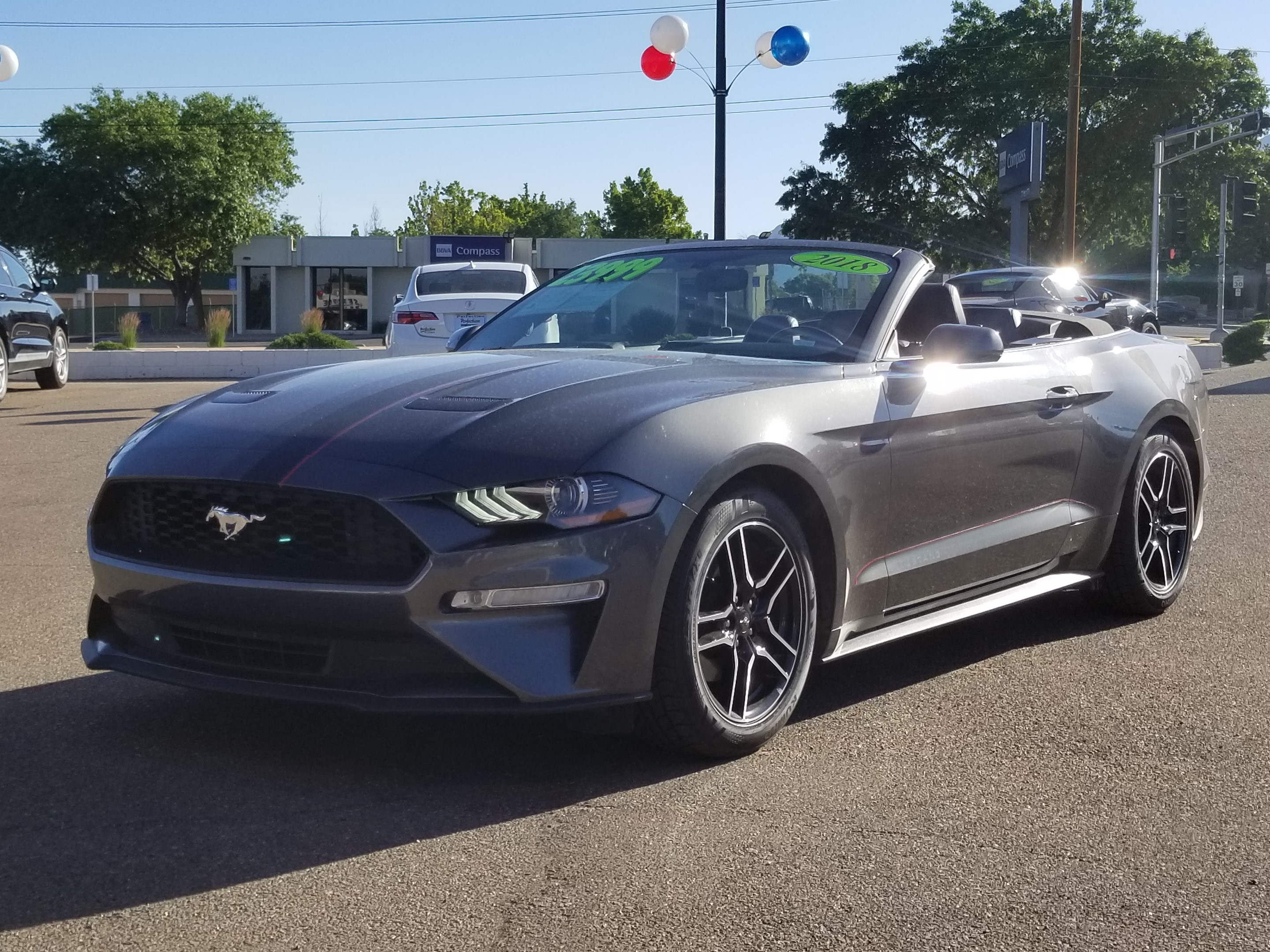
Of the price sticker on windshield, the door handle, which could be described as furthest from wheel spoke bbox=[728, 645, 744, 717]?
the door handle

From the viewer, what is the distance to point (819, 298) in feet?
15.9

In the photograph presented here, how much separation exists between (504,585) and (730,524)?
2.16 feet

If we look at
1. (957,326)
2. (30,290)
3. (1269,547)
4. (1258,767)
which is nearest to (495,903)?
(1258,767)

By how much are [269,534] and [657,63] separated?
1600 centimetres

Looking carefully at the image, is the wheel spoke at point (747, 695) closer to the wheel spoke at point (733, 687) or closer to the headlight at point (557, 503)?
the wheel spoke at point (733, 687)

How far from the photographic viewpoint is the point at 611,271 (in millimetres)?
5477

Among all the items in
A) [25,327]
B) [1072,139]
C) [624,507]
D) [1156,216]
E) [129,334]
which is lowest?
[624,507]

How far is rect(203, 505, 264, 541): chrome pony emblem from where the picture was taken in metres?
3.59

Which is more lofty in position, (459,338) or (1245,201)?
(1245,201)

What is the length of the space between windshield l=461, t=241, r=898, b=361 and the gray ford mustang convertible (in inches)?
0.5

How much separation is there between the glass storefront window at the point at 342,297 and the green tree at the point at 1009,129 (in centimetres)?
1687

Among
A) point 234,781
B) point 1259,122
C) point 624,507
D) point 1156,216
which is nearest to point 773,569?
point 624,507

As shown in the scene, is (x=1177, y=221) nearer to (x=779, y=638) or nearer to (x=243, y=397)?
(x=779, y=638)

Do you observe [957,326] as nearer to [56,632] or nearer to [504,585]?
[504,585]
